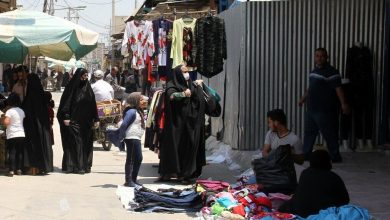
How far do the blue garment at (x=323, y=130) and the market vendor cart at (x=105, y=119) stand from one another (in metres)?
5.65

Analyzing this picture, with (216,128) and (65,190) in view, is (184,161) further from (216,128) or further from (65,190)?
(216,128)

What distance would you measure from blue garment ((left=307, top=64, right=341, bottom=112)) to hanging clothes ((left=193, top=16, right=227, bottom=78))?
1.70m

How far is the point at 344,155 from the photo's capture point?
1035 cm

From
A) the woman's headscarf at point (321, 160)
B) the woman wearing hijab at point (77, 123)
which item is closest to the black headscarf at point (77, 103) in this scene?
the woman wearing hijab at point (77, 123)

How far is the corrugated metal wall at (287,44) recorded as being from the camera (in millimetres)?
10789

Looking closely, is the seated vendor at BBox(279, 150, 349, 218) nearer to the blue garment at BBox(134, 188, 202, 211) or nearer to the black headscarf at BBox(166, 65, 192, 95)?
the blue garment at BBox(134, 188, 202, 211)

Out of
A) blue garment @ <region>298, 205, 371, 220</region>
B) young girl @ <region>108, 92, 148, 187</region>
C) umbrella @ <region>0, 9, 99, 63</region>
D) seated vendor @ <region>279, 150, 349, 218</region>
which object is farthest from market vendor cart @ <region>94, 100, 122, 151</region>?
blue garment @ <region>298, 205, 371, 220</region>

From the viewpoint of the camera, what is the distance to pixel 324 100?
31.0ft

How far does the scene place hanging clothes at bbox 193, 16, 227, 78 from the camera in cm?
1027

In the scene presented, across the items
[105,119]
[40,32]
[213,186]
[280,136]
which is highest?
[40,32]

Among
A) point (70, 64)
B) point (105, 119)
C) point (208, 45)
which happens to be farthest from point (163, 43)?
point (70, 64)

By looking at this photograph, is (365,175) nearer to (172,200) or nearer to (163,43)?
(172,200)

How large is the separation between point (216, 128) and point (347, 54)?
354cm

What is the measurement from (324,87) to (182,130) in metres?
2.30
